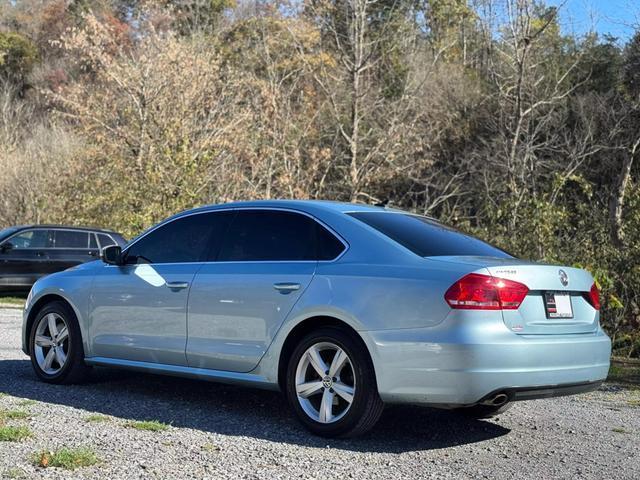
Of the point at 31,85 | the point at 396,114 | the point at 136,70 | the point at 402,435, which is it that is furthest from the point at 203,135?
the point at 31,85

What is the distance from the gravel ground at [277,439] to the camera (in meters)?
4.95

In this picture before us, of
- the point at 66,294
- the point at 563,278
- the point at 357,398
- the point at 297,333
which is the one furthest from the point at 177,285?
the point at 563,278

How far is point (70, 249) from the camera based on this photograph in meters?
18.6

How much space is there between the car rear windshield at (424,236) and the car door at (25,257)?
12.9m

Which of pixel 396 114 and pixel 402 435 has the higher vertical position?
pixel 396 114

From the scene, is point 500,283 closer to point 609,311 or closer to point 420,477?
point 420,477

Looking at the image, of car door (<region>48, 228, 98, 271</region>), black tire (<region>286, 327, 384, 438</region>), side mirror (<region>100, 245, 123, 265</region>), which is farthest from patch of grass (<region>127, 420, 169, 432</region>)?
car door (<region>48, 228, 98, 271</region>)

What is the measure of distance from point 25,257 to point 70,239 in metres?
1.11

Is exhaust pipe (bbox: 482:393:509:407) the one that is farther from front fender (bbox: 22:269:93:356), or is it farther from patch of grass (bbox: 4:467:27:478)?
front fender (bbox: 22:269:93:356)

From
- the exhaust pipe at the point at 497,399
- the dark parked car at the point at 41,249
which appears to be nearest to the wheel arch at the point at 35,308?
the exhaust pipe at the point at 497,399

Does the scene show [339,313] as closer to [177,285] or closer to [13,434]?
[177,285]

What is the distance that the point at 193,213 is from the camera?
7156 millimetres

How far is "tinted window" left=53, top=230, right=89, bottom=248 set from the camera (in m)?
18.4

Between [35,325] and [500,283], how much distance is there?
4606mm
